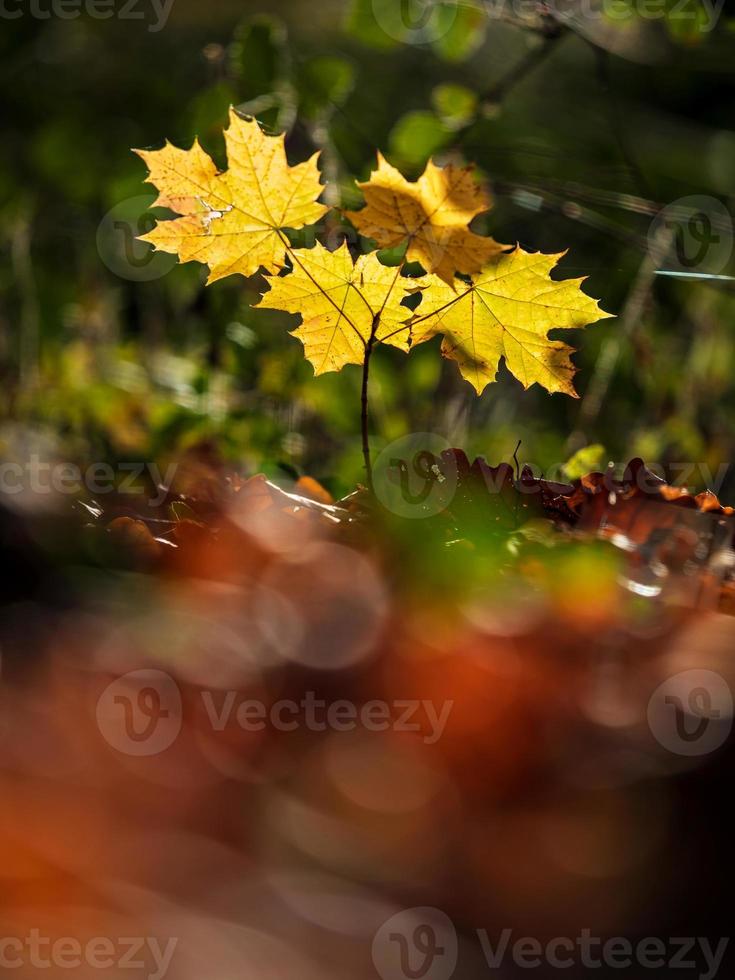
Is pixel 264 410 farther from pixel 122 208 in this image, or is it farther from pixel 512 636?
pixel 512 636

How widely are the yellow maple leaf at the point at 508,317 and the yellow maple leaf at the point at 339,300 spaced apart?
0.02 meters

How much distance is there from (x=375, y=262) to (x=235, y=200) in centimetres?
11

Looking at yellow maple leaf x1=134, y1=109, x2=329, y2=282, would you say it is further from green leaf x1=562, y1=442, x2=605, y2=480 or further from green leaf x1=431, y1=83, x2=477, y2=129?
green leaf x1=431, y1=83, x2=477, y2=129

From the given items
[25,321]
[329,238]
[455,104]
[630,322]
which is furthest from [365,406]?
[25,321]

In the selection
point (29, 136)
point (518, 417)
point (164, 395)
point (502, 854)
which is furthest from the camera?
point (29, 136)

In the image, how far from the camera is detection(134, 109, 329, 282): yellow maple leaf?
657 mm

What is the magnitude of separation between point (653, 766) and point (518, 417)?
185 centimetres

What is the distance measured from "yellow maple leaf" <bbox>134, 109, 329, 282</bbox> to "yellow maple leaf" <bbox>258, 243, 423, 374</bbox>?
3cm

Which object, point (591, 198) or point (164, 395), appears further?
point (164, 395)

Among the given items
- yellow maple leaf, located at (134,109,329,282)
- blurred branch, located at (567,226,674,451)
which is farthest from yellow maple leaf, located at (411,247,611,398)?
blurred branch, located at (567,226,674,451)

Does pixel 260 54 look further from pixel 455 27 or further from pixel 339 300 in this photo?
pixel 339 300

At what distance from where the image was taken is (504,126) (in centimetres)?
312

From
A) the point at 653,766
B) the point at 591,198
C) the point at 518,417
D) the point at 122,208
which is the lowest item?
the point at 518,417

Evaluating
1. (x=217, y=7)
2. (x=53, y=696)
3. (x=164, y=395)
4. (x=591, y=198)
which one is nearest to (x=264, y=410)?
(x=164, y=395)
